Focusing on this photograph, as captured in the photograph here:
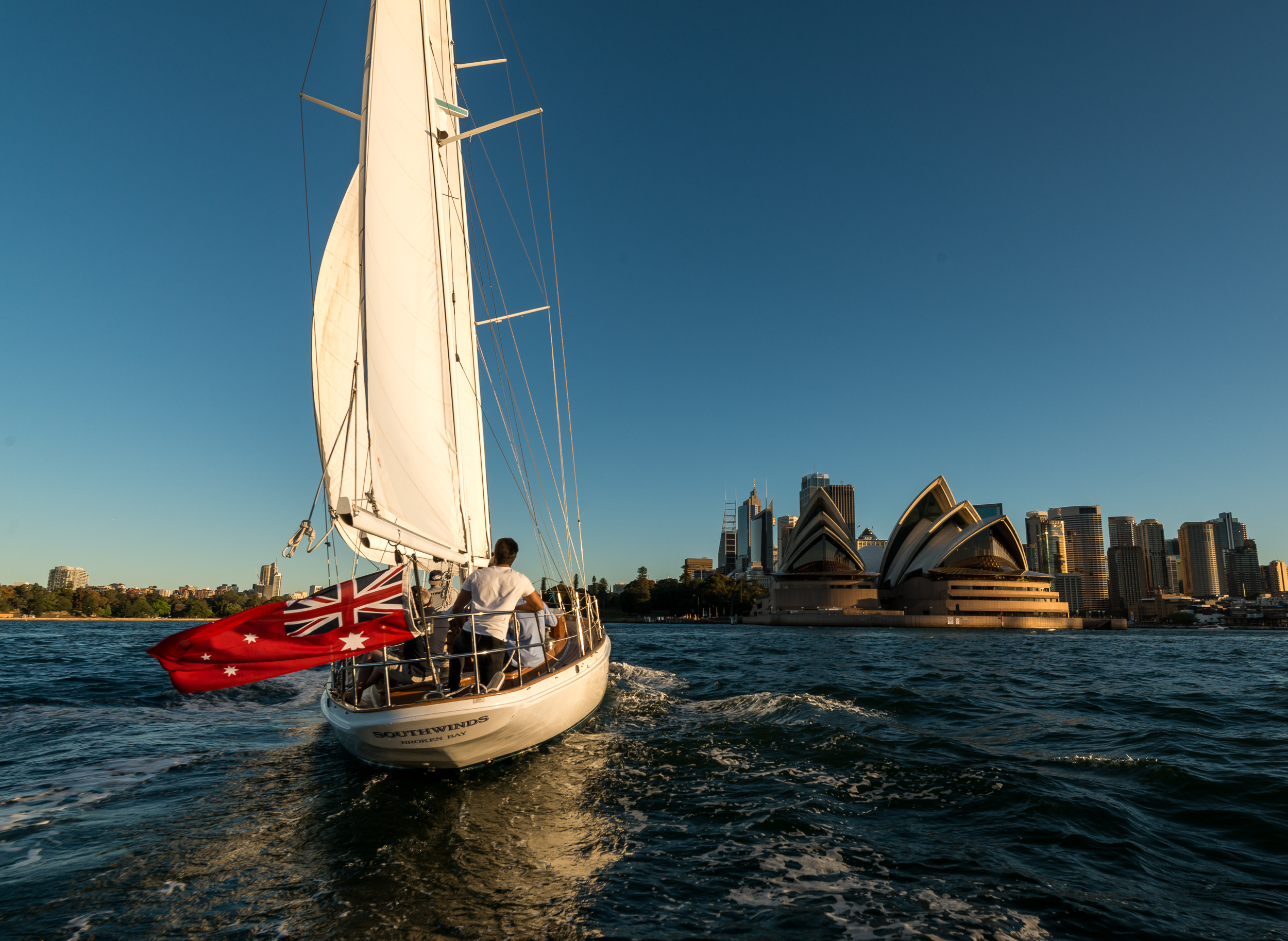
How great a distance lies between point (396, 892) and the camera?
12.6ft

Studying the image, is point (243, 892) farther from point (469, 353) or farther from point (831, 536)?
point (831, 536)

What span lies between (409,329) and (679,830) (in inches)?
255

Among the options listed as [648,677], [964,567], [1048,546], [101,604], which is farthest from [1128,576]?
[101,604]

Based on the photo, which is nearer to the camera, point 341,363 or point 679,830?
point 679,830

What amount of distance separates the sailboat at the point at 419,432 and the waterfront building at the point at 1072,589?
585 feet

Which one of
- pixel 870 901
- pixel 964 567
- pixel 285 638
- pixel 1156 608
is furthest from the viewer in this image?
pixel 1156 608

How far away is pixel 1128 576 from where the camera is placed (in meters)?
163

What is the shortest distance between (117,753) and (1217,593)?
22973cm

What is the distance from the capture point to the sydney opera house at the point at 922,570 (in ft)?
265

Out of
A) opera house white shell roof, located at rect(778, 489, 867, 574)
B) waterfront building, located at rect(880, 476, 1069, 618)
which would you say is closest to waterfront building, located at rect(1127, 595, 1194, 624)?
waterfront building, located at rect(880, 476, 1069, 618)

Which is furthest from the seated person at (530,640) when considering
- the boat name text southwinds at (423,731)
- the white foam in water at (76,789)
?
the white foam in water at (76,789)

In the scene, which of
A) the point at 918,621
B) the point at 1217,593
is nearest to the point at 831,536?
the point at 918,621

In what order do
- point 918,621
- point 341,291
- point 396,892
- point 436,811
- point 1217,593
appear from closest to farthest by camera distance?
point 396,892
point 436,811
point 341,291
point 918,621
point 1217,593

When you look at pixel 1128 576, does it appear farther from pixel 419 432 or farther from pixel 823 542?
pixel 419 432
